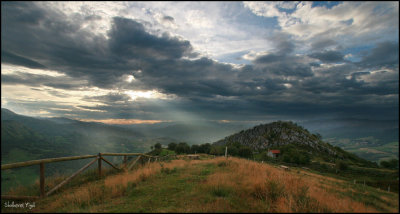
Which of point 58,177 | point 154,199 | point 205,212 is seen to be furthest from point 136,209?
point 58,177

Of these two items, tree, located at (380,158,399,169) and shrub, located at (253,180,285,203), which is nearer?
tree, located at (380,158,399,169)

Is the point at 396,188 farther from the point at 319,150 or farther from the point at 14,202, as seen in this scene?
the point at 319,150

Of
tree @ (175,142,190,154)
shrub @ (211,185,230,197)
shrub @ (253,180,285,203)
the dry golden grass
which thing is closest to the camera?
the dry golden grass

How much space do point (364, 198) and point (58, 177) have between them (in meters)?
13.6

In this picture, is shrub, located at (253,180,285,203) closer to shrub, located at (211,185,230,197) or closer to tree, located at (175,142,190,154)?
shrub, located at (211,185,230,197)

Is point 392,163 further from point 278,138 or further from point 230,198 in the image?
point 278,138

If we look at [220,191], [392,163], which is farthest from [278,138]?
[392,163]

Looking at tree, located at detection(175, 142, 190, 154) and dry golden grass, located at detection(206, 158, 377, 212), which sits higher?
dry golden grass, located at detection(206, 158, 377, 212)

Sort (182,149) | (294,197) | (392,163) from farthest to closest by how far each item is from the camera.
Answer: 1. (182,149)
2. (294,197)
3. (392,163)

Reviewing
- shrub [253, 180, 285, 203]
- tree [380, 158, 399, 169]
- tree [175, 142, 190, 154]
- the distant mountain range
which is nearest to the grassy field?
shrub [253, 180, 285, 203]

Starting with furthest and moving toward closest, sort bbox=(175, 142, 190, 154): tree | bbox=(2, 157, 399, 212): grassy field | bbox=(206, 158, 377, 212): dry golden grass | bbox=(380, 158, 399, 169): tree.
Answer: bbox=(175, 142, 190, 154): tree
bbox=(2, 157, 399, 212): grassy field
bbox=(206, 158, 377, 212): dry golden grass
bbox=(380, 158, 399, 169): tree

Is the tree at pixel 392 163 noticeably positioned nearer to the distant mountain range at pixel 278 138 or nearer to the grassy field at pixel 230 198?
the grassy field at pixel 230 198

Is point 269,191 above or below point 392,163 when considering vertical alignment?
below

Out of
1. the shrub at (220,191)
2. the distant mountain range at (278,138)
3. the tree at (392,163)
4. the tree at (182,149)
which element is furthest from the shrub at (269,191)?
the distant mountain range at (278,138)
